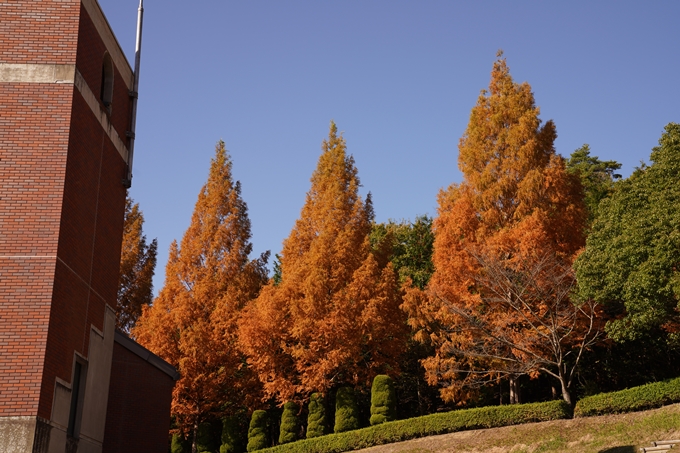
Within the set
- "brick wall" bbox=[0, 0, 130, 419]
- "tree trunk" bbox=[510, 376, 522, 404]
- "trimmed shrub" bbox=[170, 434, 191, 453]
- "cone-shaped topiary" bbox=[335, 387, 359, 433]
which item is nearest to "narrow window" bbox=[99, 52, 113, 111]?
"brick wall" bbox=[0, 0, 130, 419]

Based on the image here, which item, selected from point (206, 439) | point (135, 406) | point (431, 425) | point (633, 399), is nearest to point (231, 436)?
point (206, 439)

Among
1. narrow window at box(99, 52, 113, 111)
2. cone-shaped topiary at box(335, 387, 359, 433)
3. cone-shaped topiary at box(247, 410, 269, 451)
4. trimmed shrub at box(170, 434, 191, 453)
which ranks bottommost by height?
trimmed shrub at box(170, 434, 191, 453)

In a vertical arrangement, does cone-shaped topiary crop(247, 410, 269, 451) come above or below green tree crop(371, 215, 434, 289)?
below

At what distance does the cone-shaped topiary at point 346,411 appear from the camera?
24500 mm

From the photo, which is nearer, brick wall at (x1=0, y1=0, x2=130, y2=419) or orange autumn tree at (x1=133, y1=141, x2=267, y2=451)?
brick wall at (x1=0, y1=0, x2=130, y2=419)

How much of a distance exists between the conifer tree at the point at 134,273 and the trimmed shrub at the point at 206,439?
9033 millimetres

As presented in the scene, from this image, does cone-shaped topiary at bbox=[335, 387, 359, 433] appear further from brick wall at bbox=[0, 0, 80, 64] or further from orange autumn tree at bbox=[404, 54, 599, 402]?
brick wall at bbox=[0, 0, 80, 64]

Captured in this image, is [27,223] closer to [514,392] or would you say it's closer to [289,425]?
[289,425]

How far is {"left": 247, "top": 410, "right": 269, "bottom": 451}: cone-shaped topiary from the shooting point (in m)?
26.1

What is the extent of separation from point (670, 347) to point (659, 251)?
17.6 ft

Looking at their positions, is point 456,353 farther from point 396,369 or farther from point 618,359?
point 618,359

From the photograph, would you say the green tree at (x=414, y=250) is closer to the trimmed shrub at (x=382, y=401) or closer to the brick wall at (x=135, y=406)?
the trimmed shrub at (x=382, y=401)

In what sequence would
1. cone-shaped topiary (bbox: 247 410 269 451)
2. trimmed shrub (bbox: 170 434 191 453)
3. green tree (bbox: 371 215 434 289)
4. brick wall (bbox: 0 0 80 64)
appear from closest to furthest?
1. brick wall (bbox: 0 0 80 64)
2. cone-shaped topiary (bbox: 247 410 269 451)
3. trimmed shrub (bbox: 170 434 191 453)
4. green tree (bbox: 371 215 434 289)

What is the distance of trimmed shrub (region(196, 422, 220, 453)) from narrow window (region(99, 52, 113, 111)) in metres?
15.1
